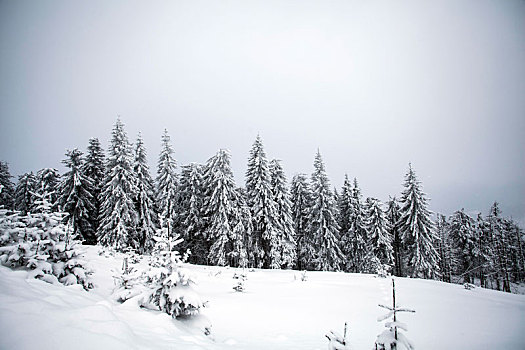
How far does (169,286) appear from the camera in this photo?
546 centimetres

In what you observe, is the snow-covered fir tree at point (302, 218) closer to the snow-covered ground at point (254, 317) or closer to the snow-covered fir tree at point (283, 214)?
the snow-covered fir tree at point (283, 214)

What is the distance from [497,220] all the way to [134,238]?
46122mm

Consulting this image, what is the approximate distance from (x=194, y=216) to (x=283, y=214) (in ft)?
33.4

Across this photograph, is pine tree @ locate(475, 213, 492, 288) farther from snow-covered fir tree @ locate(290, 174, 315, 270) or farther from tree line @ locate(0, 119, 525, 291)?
snow-covered fir tree @ locate(290, 174, 315, 270)

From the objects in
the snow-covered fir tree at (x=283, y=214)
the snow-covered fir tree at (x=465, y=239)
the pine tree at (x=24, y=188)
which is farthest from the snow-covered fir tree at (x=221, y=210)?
the snow-covered fir tree at (x=465, y=239)

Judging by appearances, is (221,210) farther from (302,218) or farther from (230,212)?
(302,218)

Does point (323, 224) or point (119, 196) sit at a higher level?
point (323, 224)

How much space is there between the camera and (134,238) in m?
25.6

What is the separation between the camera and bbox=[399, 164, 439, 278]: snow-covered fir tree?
2698 centimetres

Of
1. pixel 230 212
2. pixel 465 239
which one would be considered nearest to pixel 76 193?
pixel 230 212

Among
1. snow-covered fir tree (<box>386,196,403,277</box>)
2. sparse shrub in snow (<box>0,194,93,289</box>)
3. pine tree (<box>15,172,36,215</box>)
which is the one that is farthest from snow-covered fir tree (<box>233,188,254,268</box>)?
pine tree (<box>15,172,36,215</box>)

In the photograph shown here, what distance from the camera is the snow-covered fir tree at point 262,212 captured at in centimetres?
2528

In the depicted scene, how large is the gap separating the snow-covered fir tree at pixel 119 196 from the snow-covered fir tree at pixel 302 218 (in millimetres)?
19316

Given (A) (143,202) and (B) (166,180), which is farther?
(B) (166,180)
